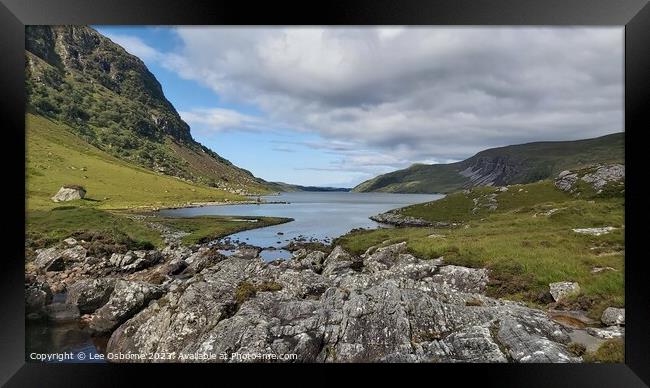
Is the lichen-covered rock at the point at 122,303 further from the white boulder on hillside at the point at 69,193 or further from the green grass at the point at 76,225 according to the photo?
the white boulder on hillside at the point at 69,193

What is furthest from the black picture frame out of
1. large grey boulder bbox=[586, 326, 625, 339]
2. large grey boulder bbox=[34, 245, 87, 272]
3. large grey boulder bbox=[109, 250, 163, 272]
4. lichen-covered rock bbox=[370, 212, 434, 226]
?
lichen-covered rock bbox=[370, 212, 434, 226]

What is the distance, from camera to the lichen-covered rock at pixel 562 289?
26.7 ft

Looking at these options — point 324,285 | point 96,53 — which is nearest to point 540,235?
point 324,285

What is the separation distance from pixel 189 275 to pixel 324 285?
5196mm

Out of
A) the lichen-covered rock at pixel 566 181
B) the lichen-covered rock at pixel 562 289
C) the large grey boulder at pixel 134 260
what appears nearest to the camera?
the lichen-covered rock at pixel 562 289

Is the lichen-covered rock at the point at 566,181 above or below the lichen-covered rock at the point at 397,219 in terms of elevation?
above

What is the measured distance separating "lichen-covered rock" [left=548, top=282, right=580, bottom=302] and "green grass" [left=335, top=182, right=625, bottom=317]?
0.17 meters

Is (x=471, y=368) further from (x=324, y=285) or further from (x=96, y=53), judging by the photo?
(x=96, y=53)

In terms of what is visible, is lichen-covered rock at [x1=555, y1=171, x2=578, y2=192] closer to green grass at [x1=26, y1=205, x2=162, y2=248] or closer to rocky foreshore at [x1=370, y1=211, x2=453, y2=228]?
rocky foreshore at [x1=370, y1=211, x2=453, y2=228]

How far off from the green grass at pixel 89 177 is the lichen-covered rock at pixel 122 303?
349 cm

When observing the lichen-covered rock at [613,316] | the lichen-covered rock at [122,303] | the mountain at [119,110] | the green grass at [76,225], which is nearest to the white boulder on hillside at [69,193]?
the green grass at [76,225]

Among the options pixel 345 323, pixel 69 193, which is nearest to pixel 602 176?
pixel 345 323

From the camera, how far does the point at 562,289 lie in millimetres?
8266

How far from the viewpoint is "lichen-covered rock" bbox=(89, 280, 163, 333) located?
28.0ft
